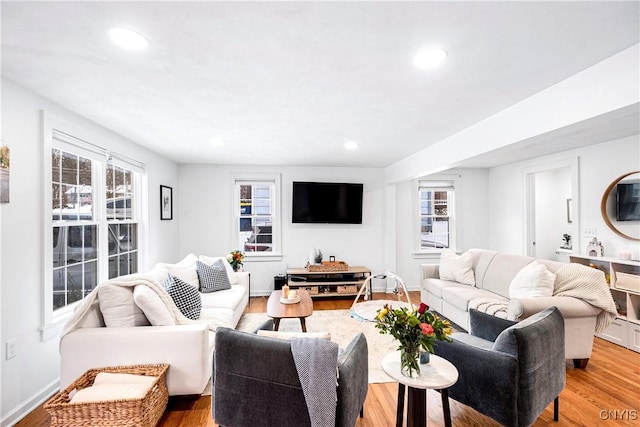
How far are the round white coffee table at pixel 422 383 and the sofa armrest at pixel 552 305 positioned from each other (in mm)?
1263

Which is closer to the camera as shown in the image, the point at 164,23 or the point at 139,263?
the point at 164,23

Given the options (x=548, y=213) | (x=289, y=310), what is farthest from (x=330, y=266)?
(x=548, y=213)

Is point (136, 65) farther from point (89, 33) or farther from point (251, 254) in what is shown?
point (251, 254)

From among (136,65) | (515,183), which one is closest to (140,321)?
(136,65)

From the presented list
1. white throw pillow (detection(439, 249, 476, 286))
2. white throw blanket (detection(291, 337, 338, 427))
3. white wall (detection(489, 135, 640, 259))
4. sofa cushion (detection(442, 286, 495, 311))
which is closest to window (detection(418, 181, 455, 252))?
white wall (detection(489, 135, 640, 259))

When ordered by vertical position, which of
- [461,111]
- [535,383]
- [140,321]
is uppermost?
[461,111]

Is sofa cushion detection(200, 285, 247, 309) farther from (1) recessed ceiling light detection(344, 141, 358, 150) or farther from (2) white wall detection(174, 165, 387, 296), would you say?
(1) recessed ceiling light detection(344, 141, 358, 150)

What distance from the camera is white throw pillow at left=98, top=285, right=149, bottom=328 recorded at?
7.48ft

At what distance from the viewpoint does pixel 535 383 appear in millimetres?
1808

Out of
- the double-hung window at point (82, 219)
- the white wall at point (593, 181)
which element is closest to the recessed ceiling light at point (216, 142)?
the double-hung window at point (82, 219)

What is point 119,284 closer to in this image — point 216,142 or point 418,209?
point 216,142

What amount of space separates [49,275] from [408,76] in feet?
10.3

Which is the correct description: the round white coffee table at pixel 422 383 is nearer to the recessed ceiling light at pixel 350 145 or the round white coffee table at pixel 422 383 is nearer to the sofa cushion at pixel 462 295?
the sofa cushion at pixel 462 295

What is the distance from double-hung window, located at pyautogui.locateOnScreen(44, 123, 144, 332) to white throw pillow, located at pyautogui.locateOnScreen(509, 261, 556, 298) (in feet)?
14.1
